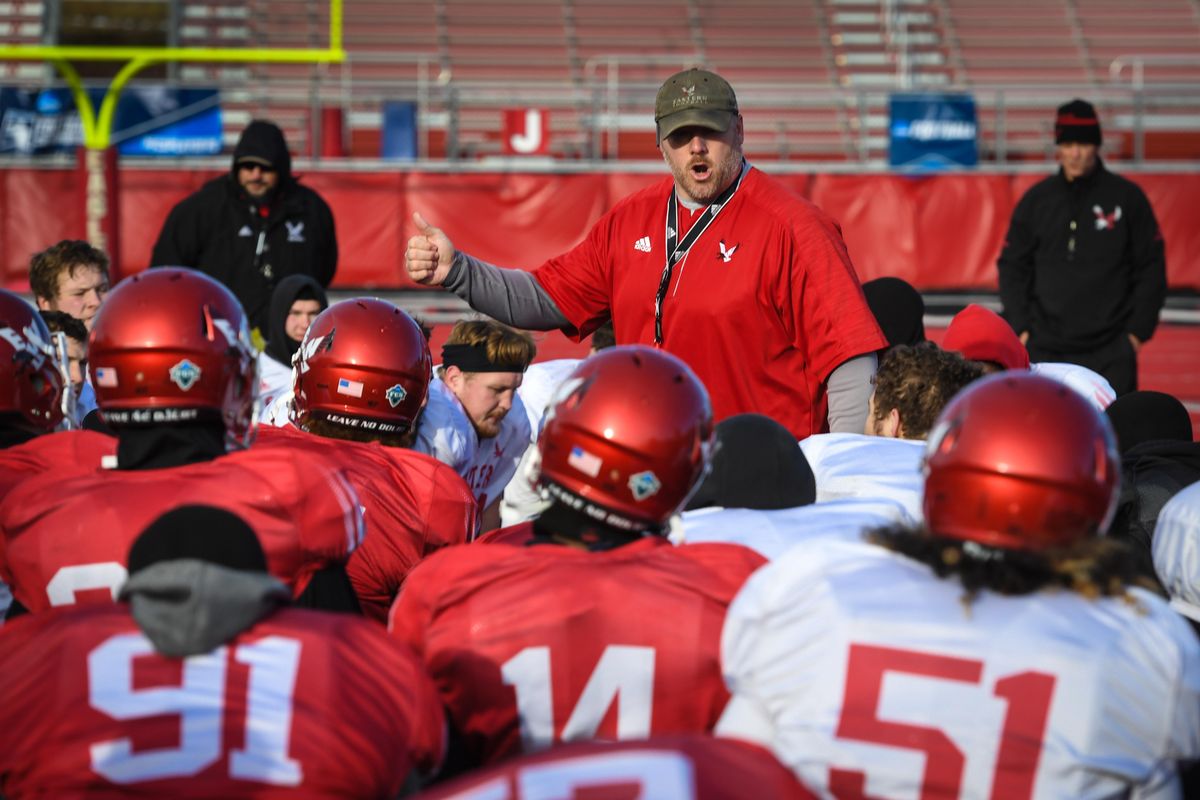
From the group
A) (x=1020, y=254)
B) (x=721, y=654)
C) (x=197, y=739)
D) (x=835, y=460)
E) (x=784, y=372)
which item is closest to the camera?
Result: (x=197, y=739)

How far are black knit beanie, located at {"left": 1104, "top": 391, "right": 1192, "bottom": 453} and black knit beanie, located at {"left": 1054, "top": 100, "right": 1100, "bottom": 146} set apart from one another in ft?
10.1

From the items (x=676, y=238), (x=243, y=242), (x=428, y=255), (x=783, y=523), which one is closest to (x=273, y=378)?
(x=243, y=242)

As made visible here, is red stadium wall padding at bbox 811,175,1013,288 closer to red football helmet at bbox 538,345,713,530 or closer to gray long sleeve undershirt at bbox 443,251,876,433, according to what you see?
gray long sleeve undershirt at bbox 443,251,876,433

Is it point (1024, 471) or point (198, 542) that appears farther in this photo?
point (1024, 471)

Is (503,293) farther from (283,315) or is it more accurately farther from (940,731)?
(940,731)

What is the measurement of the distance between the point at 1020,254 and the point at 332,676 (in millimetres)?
6543

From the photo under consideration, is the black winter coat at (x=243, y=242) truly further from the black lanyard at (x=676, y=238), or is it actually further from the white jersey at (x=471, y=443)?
the black lanyard at (x=676, y=238)

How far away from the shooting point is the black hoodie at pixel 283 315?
260 inches

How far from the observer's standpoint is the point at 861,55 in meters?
24.2

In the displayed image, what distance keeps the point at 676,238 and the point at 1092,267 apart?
4116mm

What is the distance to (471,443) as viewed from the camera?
4855 millimetres

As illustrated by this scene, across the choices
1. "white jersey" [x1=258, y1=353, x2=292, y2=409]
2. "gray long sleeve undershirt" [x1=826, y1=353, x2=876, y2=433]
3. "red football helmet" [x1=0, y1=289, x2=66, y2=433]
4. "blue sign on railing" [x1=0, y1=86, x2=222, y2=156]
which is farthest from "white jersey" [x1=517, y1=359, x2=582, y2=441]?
"blue sign on railing" [x1=0, y1=86, x2=222, y2=156]

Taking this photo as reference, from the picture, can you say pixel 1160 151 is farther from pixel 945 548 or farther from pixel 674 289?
A: pixel 945 548

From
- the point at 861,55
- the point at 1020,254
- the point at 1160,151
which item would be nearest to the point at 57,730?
the point at 1020,254
